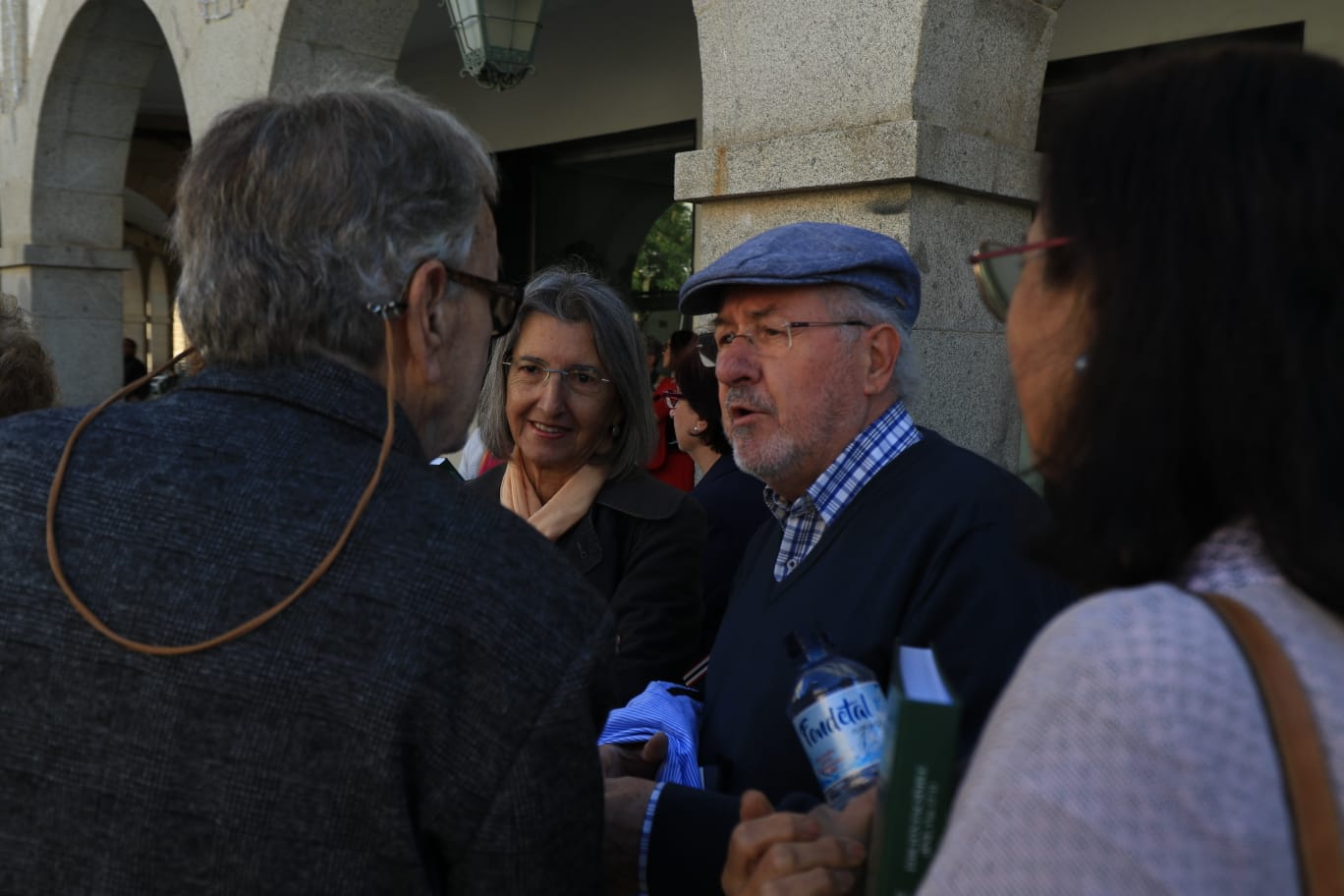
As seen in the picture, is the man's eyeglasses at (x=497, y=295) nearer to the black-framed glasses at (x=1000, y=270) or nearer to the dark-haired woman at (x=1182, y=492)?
the black-framed glasses at (x=1000, y=270)

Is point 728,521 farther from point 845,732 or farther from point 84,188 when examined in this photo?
point 84,188

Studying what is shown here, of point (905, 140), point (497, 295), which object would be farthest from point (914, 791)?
point (905, 140)

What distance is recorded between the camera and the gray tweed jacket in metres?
1.16

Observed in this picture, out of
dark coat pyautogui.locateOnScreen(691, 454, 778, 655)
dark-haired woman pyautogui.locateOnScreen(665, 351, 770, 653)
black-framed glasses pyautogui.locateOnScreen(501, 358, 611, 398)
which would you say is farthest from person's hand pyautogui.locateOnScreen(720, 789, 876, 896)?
black-framed glasses pyautogui.locateOnScreen(501, 358, 611, 398)

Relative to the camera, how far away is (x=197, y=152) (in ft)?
4.58

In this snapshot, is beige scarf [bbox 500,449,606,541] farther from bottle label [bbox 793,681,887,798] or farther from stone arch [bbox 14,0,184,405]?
stone arch [bbox 14,0,184,405]

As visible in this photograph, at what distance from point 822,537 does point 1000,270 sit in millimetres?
879

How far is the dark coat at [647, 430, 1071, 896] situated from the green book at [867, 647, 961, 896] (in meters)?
0.61

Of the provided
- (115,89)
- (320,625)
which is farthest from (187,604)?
(115,89)

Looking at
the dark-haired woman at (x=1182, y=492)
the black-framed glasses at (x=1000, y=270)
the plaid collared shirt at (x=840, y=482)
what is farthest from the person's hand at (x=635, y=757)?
the dark-haired woman at (x=1182, y=492)

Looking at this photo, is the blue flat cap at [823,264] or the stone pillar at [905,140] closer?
the blue flat cap at [823,264]

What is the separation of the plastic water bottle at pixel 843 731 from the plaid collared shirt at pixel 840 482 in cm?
59

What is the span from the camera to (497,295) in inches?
60.7

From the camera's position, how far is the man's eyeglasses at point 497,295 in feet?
4.74
